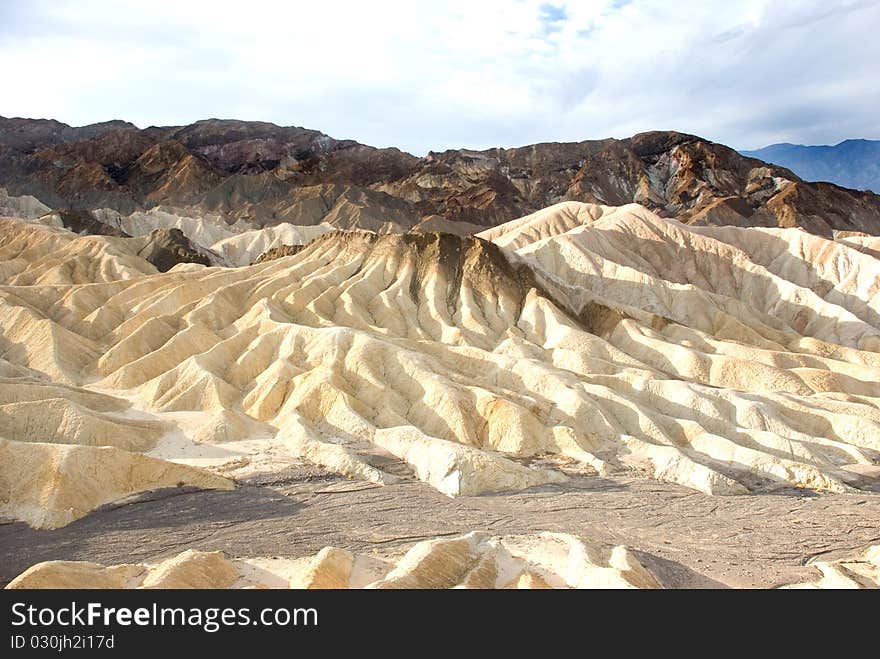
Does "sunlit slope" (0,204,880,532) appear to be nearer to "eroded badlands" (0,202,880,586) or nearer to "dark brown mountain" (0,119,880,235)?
"eroded badlands" (0,202,880,586)

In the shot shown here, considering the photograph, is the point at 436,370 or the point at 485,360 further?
the point at 485,360

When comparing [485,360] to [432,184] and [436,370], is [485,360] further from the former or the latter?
[432,184]

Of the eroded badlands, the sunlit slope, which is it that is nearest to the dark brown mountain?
the sunlit slope

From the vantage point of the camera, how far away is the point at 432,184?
7008 inches

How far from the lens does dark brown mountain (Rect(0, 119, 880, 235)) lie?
463 ft

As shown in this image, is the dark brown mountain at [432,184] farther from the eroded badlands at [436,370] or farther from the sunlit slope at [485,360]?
the eroded badlands at [436,370]

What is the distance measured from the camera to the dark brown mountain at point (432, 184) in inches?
5561

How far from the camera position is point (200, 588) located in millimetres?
20219

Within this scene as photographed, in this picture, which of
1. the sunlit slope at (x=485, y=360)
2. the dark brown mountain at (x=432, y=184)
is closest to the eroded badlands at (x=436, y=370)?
the sunlit slope at (x=485, y=360)

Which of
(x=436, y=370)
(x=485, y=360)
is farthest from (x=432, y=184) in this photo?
(x=436, y=370)

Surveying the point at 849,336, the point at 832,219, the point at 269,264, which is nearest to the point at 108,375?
the point at 269,264
